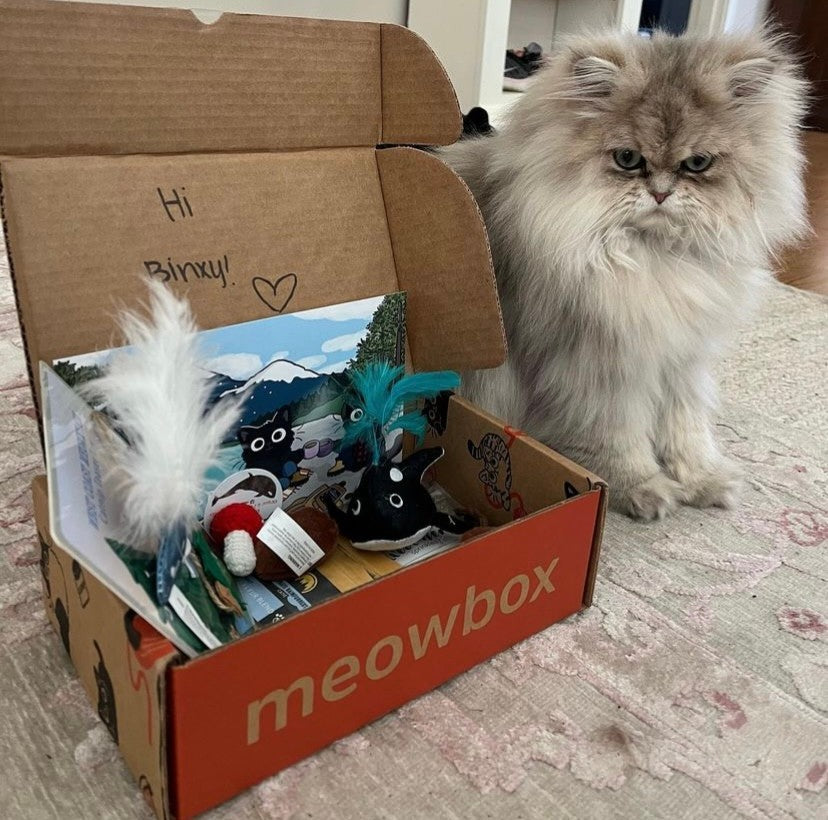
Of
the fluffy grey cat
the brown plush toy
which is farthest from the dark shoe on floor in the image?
the brown plush toy

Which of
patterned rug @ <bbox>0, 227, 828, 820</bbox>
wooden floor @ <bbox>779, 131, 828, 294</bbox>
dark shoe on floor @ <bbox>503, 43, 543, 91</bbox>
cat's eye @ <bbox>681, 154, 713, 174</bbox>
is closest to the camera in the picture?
patterned rug @ <bbox>0, 227, 828, 820</bbox>

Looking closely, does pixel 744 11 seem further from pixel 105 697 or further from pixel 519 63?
pixel 105 697

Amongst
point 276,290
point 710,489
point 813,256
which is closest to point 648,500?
point 710,489

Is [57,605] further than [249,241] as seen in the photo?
No

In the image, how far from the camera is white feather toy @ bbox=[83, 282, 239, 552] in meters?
0.59

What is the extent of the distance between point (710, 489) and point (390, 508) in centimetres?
52

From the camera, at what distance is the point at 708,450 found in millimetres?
1198

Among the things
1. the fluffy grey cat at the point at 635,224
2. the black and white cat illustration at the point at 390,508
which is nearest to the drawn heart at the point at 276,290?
the black and white cat illustration at the point at 390,508

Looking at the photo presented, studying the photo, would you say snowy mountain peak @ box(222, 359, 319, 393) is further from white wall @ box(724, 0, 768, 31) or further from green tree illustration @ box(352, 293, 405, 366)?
white wall @ box(724, 0, 768, 31)

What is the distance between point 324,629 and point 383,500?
27 centimetres

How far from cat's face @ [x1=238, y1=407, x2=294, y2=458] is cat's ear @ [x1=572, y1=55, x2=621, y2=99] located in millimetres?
557

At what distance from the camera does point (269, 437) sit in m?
0.93

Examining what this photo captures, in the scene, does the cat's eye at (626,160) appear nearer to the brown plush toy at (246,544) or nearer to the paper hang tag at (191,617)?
the brown plush toy at (246,544)

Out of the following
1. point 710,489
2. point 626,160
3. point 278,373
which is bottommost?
point 710,489
